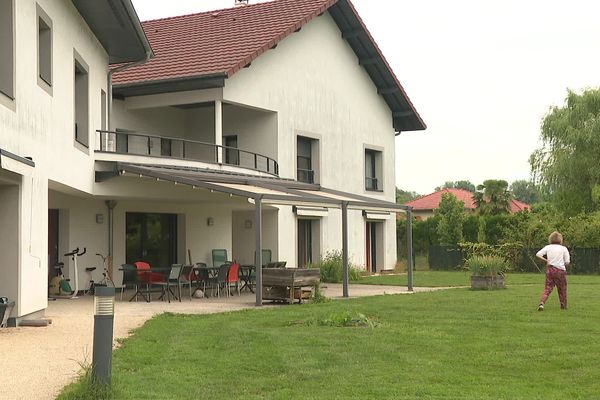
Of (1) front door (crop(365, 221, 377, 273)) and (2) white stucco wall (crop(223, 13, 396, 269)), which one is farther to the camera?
(1) front door (crop(365, 221, 377, 273))

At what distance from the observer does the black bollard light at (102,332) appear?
684 centimetres

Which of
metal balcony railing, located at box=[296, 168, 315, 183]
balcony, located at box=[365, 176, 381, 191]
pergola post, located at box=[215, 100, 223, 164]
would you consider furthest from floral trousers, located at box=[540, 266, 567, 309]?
balcony, located at box=[365, 176, 381, 191]

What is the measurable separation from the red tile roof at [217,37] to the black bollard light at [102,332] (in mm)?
16238

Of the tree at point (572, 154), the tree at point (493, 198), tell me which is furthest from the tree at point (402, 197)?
the tree at point (572, 154)

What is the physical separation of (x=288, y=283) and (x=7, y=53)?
732 centimetres

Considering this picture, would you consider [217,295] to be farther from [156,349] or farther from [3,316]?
[156,349]

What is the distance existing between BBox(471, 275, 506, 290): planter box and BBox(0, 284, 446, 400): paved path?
276cm

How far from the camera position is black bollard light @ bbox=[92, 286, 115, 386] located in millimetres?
6836

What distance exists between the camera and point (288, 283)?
17156 mm

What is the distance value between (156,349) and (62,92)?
6481 mm

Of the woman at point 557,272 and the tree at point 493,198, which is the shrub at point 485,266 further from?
the tree at point 493,198

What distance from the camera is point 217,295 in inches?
786

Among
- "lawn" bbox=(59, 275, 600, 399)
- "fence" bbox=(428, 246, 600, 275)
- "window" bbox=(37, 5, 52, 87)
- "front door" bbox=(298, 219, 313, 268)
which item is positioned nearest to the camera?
"lawn" bbox=(59, 275, 600, 399)

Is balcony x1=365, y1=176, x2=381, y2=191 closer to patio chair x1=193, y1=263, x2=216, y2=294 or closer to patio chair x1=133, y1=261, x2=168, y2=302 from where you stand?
patio chair x1=193, y1=263, x2=216, y2=294
